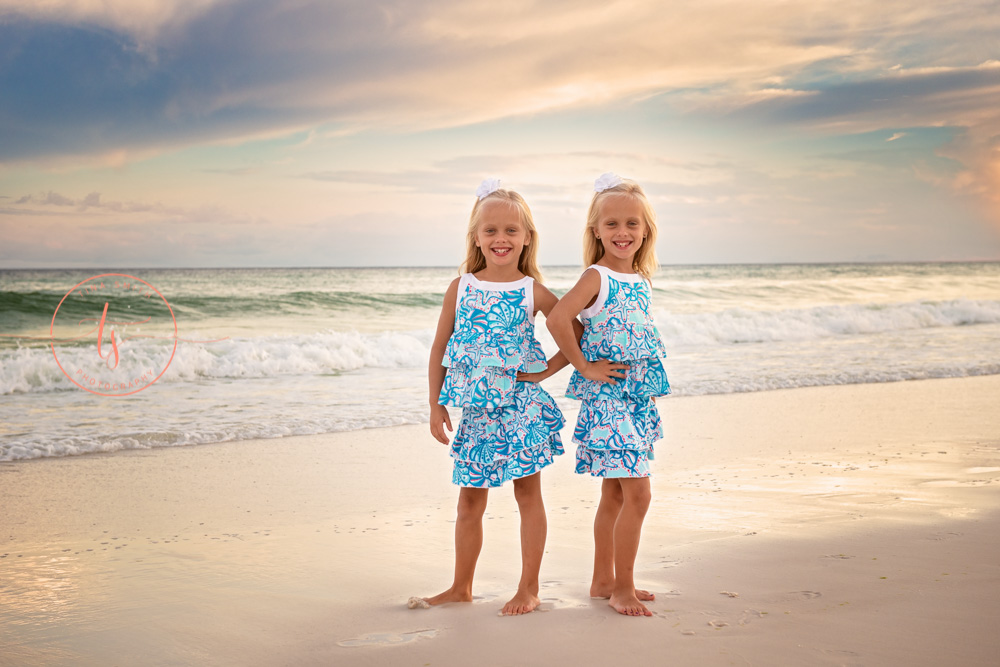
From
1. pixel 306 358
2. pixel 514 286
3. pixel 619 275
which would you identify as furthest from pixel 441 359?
pixel 306 358

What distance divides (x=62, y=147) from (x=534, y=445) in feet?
64.6

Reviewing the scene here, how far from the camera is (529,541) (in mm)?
2938

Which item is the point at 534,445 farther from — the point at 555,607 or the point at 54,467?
the point at 54,467

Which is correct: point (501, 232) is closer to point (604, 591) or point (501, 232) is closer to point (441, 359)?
point (441, 359)

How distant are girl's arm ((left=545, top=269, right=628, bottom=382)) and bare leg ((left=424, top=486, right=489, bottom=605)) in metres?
0.64

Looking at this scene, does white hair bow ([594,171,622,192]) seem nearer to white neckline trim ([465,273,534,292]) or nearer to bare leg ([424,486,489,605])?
white neckline trim ([465,273,534,292])

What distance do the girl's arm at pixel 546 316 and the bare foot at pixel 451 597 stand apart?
87cm

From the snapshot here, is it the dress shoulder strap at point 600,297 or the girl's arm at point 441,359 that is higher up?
the dress shoulder strap at point 600,297

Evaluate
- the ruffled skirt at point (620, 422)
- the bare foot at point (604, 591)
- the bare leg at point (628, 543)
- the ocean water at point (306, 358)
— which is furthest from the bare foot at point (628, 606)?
the ocean water at point (306, 358)

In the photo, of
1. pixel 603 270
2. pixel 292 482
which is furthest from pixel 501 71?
pixel 603 270

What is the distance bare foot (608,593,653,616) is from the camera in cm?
277

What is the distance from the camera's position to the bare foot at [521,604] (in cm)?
282

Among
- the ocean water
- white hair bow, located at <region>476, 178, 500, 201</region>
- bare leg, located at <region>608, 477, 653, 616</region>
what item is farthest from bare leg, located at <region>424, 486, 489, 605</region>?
the ocean water

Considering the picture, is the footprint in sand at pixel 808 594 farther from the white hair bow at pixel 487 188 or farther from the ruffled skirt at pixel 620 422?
the white hair bow at pixel 487 188
